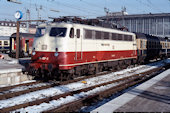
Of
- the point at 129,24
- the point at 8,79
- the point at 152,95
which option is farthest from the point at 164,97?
the point at 129,24

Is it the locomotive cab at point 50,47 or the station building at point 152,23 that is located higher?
the station building at point 152,23

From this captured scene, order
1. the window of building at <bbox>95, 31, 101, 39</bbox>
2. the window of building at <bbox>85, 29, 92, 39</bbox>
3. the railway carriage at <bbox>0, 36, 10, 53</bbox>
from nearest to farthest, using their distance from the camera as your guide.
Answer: the window of building at <bbox>85, 29, 92, 39</bbox> < the window of building at <bbox>95, 31, 101, 39</bbox> < the railway carriage at <bbox>0, 36, 10, 53</bbox>

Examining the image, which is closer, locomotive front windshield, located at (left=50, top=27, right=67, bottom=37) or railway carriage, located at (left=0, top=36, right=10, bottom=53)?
locomotive front windshield, located at (left=50, top=27, right=67, bottom=37)

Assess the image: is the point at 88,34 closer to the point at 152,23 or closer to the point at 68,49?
the point at 68,49

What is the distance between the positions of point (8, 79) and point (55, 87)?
369 cm

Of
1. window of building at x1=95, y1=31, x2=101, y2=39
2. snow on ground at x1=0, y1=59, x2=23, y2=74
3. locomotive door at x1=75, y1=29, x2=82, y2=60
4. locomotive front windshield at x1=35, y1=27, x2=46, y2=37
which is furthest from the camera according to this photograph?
window of building at x1=95, y1=31, x2=101, y2=39

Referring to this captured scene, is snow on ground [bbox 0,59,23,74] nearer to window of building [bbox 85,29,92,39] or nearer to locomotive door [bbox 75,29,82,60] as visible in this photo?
locomotive door [bbox 75,29,82,60]

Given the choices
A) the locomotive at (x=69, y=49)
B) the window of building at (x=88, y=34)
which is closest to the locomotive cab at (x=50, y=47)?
the locomotive at (x=69, y=49)

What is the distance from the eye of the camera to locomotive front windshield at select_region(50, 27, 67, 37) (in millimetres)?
12428

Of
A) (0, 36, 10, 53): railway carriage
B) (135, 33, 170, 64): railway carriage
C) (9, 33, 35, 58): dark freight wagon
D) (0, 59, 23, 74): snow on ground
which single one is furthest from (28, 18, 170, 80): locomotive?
(0, 36, 10, 53): railway carriage

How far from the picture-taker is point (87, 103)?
8414 mm

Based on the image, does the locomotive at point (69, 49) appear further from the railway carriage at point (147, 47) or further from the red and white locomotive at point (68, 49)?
the railway carriage at point (147, 47)

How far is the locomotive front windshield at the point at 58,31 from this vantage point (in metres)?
12.4

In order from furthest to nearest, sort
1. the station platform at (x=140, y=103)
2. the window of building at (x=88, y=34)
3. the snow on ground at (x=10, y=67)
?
the window of building at (x=88, y=34)
the snow on ground at (x=10, y=67)
the station platform at (x=140, y=103)
